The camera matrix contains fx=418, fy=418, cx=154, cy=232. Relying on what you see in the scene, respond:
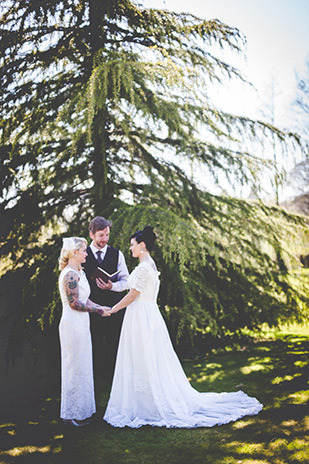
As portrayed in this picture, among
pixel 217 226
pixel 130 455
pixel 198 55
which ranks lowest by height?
pixel 130 455

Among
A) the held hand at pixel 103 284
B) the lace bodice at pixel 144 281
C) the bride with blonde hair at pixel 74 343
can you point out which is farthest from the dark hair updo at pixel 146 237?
the held hand at pixel 103 284

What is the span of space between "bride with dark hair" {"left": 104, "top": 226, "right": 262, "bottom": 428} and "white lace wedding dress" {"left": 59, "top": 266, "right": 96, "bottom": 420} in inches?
12.7

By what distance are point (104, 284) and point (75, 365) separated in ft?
3.21

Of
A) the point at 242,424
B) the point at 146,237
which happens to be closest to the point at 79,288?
the point at 146,237

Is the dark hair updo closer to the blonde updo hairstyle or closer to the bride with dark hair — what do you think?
the bride with dark hair

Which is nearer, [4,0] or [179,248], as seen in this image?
[179,248]

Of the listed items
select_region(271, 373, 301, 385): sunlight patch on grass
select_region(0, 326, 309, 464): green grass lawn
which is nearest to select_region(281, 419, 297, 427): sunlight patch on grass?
select_region(0, 326, 309, 464): green grass lawn

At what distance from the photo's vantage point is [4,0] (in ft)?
20.7

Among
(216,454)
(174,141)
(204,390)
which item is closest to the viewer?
(216,454)

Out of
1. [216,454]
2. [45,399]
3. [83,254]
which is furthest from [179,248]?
[45,399]

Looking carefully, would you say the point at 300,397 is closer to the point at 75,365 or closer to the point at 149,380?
the point at 149,380

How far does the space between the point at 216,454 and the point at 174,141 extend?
450 cm

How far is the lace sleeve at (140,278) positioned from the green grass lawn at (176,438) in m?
1.32

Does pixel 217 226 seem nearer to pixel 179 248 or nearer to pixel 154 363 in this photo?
pixel 179 248
